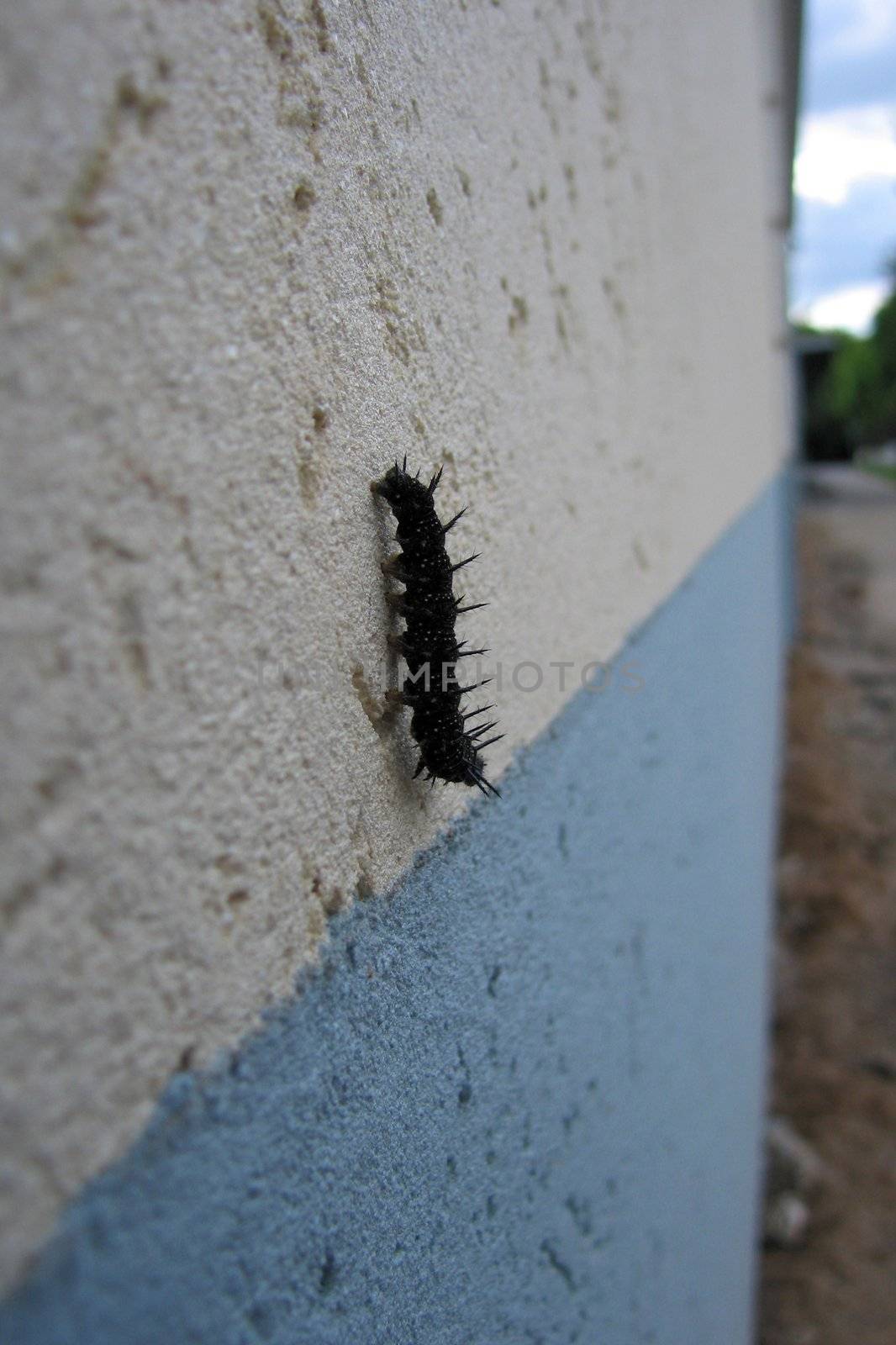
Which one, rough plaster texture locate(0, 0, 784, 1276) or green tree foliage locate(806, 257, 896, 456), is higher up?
rough plaster texture locate(0, 0, 784, 1276)

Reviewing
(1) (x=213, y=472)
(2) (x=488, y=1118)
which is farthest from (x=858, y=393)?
(1) (x=213, y=472)

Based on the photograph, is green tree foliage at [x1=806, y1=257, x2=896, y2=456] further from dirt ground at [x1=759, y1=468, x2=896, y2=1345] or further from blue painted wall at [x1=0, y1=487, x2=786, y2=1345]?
blue painted wall at [x1=0, y1=487, x2=786, y2=1345]

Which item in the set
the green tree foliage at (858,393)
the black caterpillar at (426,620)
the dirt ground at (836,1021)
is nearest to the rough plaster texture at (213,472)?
the black caterpillar at (426,620)

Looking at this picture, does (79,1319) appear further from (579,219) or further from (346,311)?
(579,219)

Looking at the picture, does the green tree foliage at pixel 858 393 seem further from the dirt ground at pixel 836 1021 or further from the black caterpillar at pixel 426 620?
the black caterpillar at pixel 426 620

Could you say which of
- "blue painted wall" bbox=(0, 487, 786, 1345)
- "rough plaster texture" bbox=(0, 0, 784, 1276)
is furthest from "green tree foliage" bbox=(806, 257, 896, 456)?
"rough plaster texture" bbox=(0, 0, 784, 1276)
